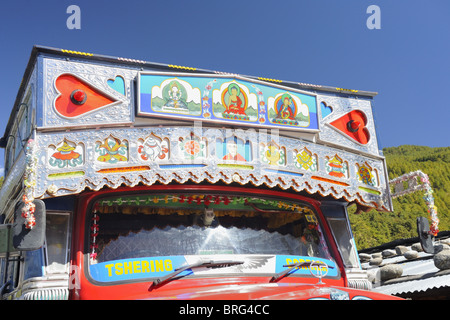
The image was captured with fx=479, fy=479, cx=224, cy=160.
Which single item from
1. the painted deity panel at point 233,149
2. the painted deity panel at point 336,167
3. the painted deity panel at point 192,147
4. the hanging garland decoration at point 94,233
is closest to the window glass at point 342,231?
the painted deity panel at point 336,167

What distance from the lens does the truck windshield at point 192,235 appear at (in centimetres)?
405

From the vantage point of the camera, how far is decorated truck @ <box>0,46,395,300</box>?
3.97m

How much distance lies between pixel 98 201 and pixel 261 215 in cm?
162

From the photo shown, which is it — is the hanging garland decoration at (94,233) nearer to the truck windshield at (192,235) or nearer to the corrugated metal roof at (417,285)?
the truck windshield at (192,235)

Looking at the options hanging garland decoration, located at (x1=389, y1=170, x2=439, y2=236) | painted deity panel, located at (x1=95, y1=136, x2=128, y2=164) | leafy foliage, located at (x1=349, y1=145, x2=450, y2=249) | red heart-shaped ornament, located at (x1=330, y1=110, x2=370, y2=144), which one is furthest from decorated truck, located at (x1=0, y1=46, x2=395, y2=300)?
leafy foliage, located at (x1=349, y1=145, x2=450, y2=249)

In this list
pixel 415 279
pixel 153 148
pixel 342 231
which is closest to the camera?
pixel 153 148

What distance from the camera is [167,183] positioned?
4254 mm

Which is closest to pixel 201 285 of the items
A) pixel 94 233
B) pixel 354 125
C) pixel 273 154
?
pixel 94 233

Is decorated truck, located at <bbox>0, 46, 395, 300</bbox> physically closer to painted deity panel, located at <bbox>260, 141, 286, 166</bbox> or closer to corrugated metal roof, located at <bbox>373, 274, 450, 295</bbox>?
painted deity panel, located at <bbox>260, 141, 286, 166</bbox>

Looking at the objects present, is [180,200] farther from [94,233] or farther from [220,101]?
[220,101]

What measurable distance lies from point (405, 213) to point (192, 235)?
19.8 meters

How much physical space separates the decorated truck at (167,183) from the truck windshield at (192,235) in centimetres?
1

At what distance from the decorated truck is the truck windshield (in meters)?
0.01
